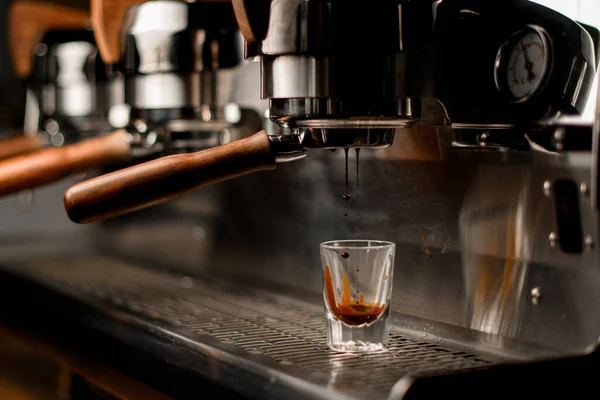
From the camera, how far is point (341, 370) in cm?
63

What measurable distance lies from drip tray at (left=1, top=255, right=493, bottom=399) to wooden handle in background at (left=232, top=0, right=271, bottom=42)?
24cm

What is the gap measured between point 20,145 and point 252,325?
654mm

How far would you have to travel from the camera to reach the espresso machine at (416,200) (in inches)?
25.2

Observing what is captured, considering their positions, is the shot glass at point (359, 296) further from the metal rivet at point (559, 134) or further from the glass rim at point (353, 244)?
the metal rivet at point (559, 134)

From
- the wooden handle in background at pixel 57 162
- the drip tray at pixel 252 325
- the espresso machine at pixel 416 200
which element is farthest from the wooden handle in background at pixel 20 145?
the espresso machine at pixel 416 200

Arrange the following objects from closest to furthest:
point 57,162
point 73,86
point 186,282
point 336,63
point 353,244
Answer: point 336,63
point 353,244
point 57,162
point 186,282
point 73,86

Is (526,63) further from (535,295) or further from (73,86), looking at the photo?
(73,86)

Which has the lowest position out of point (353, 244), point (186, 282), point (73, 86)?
point (186, 282)

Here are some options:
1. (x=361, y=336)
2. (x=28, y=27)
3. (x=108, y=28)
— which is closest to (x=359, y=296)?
(x=361, y=336)

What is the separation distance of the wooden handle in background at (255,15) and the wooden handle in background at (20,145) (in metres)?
0.68

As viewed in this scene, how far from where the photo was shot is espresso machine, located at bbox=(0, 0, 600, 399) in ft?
2.10

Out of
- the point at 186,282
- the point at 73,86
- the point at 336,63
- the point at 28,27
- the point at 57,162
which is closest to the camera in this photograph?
the point at 336,63

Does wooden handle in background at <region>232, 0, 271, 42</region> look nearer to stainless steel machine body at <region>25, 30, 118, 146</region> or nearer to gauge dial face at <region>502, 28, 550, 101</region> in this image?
gauge dial face at <region>502, 28, 550, 101</region>

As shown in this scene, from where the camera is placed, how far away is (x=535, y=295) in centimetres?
69
